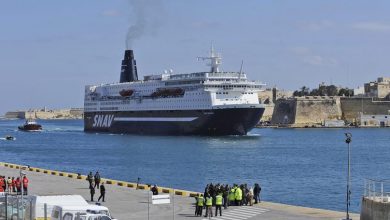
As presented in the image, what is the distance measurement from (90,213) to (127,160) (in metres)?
45.3

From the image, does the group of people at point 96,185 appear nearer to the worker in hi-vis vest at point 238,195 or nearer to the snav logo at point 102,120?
the worker in hi-vis vest at point 238,195

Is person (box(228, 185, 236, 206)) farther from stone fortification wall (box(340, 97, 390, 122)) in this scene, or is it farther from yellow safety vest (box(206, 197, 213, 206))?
stone fortification wall (box(340, 97, 390, 122))

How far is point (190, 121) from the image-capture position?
94938 millimetres

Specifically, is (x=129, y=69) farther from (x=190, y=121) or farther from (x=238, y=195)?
(x=238, y=195)

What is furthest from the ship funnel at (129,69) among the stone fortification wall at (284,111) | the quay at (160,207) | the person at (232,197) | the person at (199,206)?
the person at (199,206)

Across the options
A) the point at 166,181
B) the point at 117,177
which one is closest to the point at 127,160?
the point at 117,177

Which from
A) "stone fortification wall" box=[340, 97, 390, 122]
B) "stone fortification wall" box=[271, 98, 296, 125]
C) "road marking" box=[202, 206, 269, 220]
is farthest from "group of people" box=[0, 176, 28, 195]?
"stone fortification wall" box=[340, 97, 390, 122]

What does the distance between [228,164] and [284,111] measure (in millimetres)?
108085

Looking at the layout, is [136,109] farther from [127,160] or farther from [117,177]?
[117,177]

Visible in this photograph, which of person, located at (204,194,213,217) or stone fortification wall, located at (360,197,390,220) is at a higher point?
stone fortification wall, located at (360,197,390,220)

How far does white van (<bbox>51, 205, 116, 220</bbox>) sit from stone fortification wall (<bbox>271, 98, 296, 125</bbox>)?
143 metres

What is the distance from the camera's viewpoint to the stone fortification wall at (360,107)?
536 ft

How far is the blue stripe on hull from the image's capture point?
301 ft

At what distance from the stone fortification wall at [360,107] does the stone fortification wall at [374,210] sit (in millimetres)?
144006
